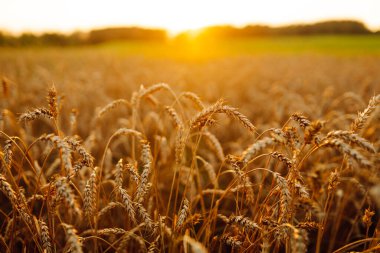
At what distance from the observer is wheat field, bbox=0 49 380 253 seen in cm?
157

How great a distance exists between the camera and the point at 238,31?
57562 mm

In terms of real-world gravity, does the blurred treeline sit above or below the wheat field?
above

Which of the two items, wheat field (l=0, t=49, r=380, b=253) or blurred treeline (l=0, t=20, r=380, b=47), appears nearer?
wheat field (l=0, t=49, r=380, b=253)

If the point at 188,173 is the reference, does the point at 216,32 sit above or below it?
above

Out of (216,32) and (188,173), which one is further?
(216,32)

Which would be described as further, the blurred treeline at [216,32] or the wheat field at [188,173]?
the blurred treeline at [216,32]

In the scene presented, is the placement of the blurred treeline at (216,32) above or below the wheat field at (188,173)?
above

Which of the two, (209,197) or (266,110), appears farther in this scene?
(266,110)

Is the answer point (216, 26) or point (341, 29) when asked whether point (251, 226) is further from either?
point (341, 29)

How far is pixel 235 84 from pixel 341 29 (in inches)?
2192

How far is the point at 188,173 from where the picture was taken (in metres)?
2.73

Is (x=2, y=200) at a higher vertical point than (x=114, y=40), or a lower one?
lower

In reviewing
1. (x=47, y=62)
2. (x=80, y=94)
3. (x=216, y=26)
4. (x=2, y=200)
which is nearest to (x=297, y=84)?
(x=80, y=94)

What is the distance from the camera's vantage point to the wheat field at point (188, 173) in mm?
1574
